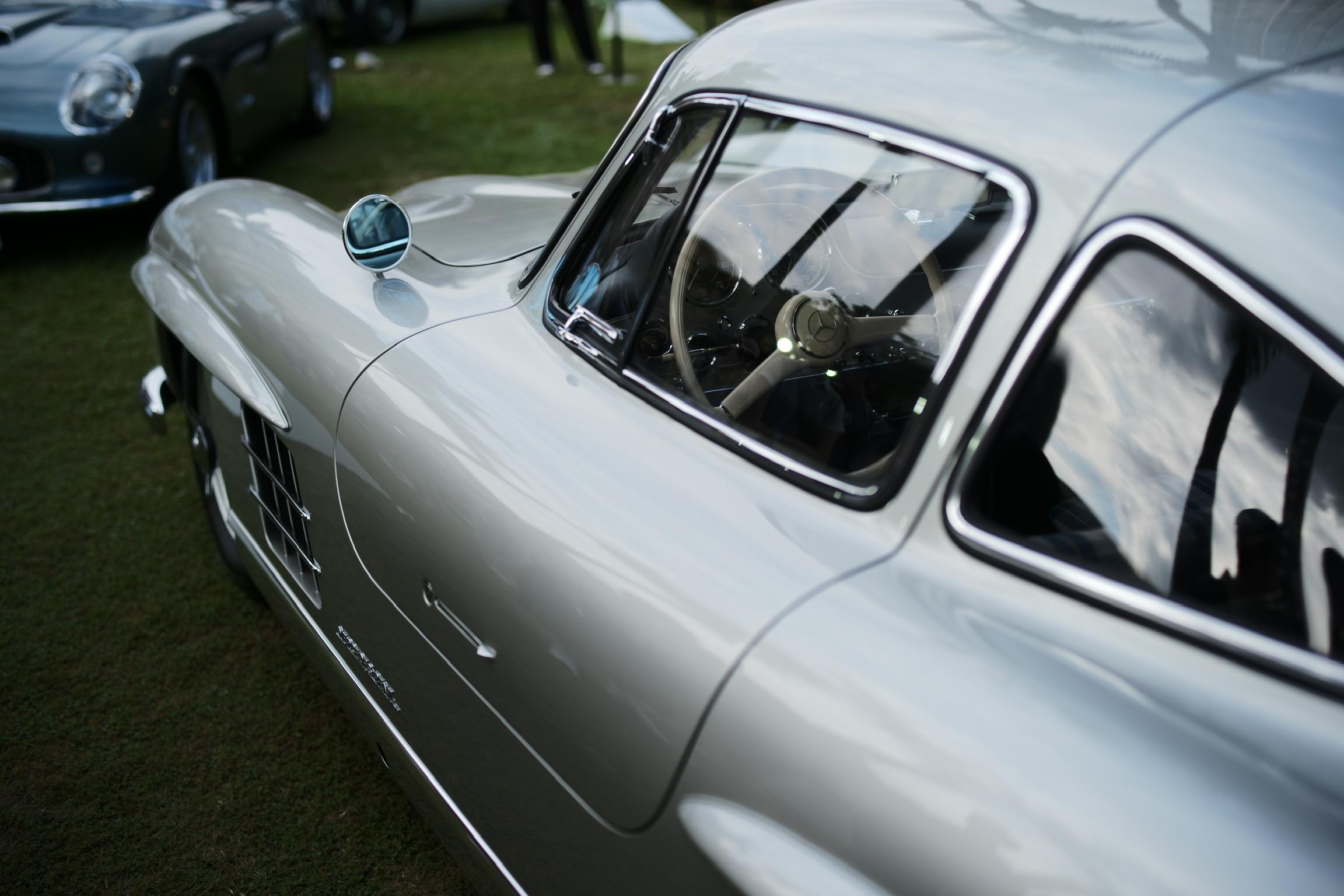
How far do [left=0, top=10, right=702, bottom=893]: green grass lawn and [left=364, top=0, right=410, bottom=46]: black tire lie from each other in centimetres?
683

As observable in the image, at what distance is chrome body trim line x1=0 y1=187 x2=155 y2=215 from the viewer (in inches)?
199

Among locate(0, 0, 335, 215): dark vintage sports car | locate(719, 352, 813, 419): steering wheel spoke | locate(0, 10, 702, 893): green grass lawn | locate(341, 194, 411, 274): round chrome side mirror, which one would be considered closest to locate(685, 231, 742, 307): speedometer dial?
locate(719, 352, 813, 419): steering wheel spoke

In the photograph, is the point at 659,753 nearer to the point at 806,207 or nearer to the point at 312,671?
the point at 806,207

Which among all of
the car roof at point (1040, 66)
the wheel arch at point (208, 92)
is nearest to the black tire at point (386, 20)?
the wheel arch at point (208, 92)

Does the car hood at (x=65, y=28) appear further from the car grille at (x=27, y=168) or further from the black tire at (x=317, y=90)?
the black tire at (x=317, y=90)

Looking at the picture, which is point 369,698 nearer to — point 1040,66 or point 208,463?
point 208,463

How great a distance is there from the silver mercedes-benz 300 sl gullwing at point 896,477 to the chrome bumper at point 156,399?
137 cm

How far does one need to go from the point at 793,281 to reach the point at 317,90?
696 cm

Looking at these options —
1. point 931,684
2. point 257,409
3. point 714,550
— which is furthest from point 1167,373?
point 257,409

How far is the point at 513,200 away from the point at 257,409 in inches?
35.0

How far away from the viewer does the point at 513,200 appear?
2.65m

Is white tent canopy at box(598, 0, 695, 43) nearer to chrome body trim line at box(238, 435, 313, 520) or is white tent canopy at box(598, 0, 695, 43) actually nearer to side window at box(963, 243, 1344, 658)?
chrome body trim line at box(238, 435, 313, 520)

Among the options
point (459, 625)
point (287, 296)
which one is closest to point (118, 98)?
point (287, 296)

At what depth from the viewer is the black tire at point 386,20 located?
10.8 metres
